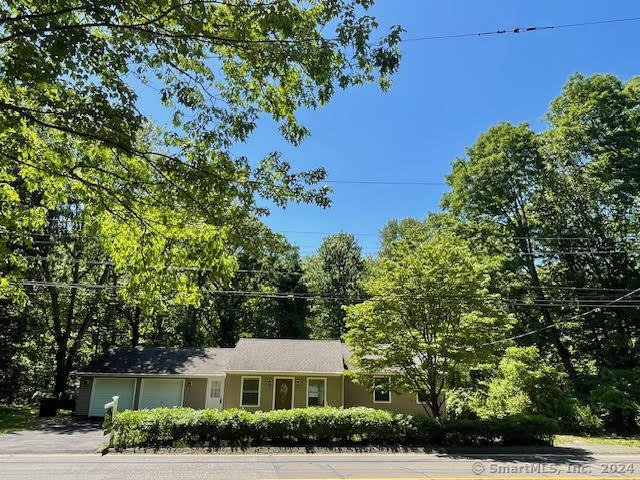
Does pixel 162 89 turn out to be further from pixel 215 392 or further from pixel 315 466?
pixel 215 392

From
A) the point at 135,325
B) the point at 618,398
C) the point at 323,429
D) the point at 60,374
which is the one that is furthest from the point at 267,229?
the point at 135,325

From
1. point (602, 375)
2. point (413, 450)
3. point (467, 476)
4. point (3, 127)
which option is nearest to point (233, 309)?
point (413, 450)

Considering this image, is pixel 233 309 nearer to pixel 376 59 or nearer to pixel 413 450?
pixel 413 450

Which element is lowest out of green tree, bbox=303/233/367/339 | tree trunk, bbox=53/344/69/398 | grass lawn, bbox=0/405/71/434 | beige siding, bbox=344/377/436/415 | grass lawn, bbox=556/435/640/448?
grass lawn, bbox=556/435/640/448

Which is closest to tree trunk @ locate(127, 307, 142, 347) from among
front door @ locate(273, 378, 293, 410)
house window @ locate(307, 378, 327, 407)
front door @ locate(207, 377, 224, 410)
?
front door @ locate(207, 377, 224, 410)

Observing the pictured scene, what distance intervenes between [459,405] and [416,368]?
24.2 feet

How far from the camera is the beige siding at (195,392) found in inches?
973

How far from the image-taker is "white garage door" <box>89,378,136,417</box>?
79.9ft

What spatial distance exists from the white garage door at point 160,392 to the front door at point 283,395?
6110mm

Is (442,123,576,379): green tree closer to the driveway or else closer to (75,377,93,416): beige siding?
the driveway

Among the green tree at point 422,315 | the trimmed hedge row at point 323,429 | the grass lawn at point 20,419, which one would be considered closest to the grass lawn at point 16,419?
the grass lawn at point 20,419

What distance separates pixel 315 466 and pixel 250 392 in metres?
12.1

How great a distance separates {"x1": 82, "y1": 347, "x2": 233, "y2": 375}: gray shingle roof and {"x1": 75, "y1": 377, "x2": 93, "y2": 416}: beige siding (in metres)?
0.89

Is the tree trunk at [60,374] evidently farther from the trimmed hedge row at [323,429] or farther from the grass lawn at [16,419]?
the trimmed hedge row at [323,429]
